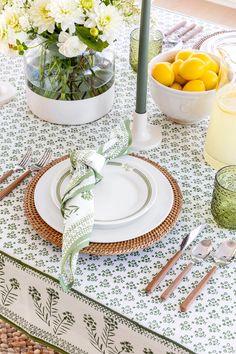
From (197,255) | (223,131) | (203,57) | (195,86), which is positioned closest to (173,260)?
(197,255)

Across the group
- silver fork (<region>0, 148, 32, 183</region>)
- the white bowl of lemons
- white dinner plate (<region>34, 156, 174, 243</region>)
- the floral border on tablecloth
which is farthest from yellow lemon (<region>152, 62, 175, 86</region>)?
the floral border on tablecloth

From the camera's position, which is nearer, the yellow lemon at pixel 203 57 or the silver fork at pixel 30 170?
the silver fork at pixel 30 170

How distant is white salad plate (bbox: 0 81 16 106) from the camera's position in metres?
1.51

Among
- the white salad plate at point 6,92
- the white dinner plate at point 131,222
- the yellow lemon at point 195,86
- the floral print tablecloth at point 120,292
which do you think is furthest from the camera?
the white salad plate at point 6,92

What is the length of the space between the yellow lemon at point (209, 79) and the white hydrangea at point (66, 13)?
327 millimetres

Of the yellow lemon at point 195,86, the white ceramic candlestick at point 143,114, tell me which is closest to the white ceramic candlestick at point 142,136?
the white ceramic candlestick at point 143,114

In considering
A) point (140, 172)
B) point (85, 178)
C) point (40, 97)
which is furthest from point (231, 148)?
point (40, 97)

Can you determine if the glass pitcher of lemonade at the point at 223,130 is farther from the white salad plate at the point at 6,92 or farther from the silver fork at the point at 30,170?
the white salad plate at the point at 6,92

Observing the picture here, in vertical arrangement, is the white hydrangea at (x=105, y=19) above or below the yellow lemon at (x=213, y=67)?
above

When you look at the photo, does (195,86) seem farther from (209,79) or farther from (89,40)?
(89,40)

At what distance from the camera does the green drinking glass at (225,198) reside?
44.5 inches

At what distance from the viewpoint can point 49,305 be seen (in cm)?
110

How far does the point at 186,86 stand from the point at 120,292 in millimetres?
554

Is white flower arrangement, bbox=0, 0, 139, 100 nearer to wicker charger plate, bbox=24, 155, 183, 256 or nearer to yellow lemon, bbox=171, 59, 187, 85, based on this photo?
yellow lemon, bbox=171, 59, 187, 85
